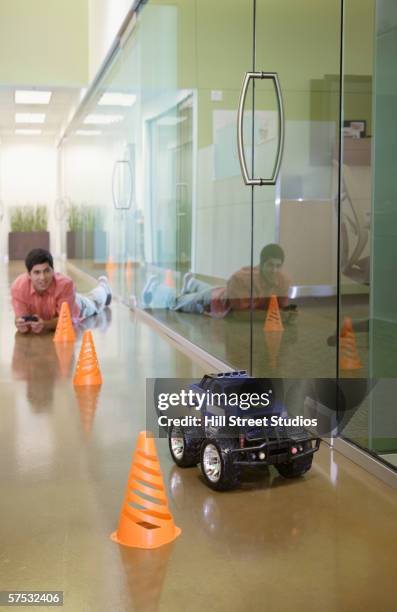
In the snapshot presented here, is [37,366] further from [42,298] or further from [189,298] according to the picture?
[42,298]

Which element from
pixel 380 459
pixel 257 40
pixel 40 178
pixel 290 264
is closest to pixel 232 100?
pixel 257 40

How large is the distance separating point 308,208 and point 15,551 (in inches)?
76.2

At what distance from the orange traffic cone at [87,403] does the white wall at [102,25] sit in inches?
182

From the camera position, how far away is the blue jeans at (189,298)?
5.47 m

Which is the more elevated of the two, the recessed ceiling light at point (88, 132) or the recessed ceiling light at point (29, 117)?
the recessed ceiling light at point (29, 117)

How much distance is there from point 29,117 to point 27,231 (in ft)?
13.8

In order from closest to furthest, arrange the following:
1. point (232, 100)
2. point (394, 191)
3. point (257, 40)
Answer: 1. point (394, 191)
2. point (257, 40)
3. point (232, 100)

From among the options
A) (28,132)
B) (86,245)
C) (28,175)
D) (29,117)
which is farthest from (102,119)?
(28,175)

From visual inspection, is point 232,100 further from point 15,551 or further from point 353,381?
point 15,551

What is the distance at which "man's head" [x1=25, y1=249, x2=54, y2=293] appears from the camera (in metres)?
6.36

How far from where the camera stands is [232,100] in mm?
4668

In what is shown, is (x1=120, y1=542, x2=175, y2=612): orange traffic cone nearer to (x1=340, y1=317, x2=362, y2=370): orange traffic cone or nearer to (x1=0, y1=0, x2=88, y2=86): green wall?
(x1=340, y1=317, x2=362, y2=370): orange traffic cone

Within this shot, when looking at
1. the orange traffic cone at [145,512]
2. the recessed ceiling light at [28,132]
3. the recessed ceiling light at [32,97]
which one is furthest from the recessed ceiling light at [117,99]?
the recessed ceiling light at [28,132]

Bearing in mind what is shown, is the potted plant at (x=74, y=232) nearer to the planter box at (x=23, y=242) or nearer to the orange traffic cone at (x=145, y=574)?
the planter box at (x=23, y=242)
